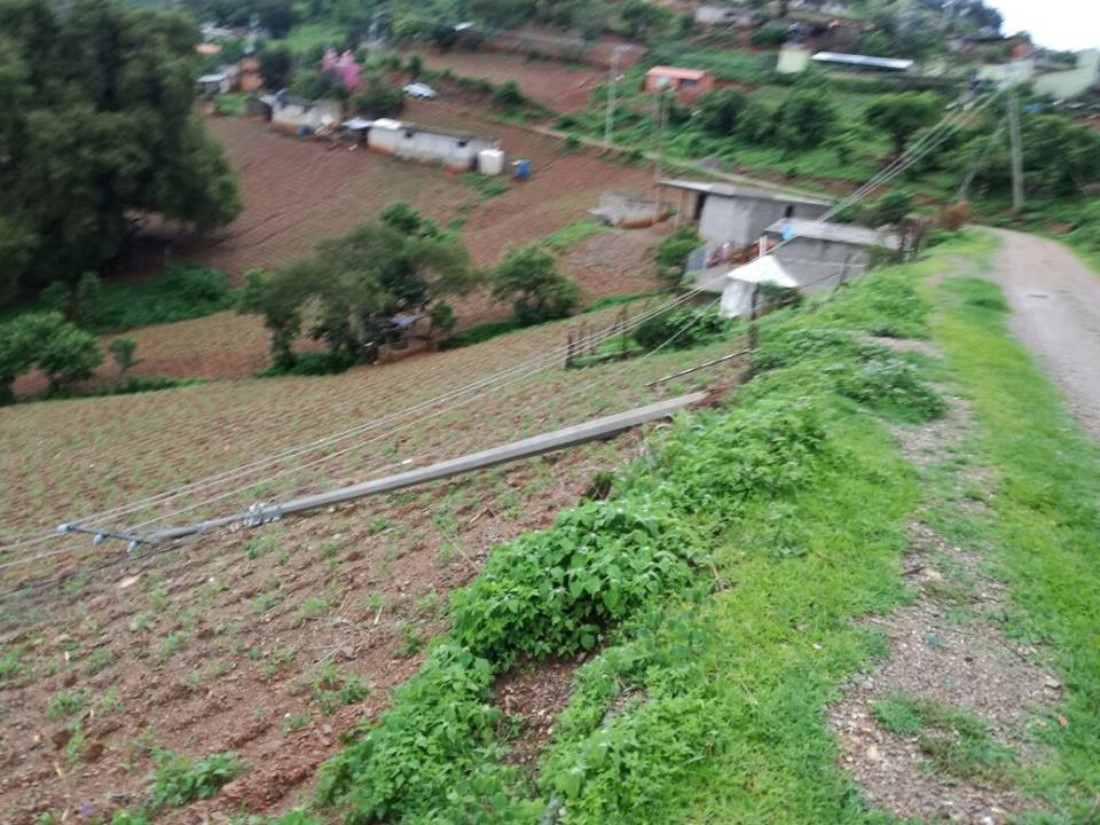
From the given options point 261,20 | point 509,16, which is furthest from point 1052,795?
point 261,20

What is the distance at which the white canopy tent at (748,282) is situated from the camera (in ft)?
54.1

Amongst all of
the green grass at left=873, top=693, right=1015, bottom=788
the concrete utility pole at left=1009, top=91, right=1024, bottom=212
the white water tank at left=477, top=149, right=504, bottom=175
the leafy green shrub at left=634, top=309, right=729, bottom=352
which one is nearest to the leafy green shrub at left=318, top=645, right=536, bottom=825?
the green grass at left=873, top=693, right=1015, bottom=788

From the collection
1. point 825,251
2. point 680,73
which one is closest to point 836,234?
point 825,251

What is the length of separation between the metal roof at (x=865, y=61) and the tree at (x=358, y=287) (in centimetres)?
3514

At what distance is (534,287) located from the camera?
79.8 feet

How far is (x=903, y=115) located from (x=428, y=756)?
34.7m

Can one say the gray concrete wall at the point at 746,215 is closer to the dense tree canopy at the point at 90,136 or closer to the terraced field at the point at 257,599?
the terraced field at the point at 257,599

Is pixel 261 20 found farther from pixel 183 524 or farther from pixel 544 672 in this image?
pixel 544 672

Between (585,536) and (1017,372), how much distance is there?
5.81m

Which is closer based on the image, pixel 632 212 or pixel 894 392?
pixel 894 392

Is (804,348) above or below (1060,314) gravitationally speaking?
above

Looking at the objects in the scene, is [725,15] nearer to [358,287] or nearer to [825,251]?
[825,251]

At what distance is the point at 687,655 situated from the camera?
13.9 feet

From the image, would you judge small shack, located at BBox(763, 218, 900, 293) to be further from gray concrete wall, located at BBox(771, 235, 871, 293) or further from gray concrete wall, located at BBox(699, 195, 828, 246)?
gray concrete wall, located at BBox(699, 195, 828, 246)
